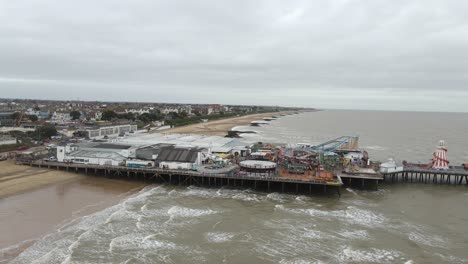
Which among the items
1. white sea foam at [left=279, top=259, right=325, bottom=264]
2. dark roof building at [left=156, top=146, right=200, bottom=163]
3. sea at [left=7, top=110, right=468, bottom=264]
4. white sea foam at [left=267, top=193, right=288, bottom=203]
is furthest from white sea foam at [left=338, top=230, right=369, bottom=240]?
dark roof building at [left=156, top=146, right=200, bottom=163]

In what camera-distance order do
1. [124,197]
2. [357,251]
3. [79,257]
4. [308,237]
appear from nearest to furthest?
[79,257], [357,251], [308,237], [124,197]

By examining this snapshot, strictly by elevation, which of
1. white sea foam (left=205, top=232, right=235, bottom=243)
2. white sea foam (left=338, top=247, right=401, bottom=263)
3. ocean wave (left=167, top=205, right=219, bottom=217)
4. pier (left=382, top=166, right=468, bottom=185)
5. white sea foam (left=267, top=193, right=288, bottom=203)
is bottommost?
white sea foam (left=338, top=247, right=401, bottom=263)

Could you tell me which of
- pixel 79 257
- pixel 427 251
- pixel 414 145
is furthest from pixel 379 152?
pixel 79 257

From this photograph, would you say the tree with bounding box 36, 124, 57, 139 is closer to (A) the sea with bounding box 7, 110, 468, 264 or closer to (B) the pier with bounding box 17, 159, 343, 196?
(B) the pier with bounding box 17, 159, 343, 196

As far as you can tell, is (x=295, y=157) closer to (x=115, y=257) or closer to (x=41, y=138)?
(x=115, y=257)

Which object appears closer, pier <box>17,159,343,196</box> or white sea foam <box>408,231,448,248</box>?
white sea foam <box>408,231,448,248</box>

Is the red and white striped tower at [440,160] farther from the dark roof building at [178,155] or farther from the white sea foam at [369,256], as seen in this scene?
the dark roof building at [178,155]

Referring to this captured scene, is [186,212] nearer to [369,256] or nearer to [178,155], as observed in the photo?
[369,256]
